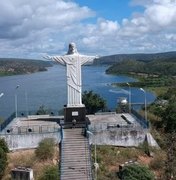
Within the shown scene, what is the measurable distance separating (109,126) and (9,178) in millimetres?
7073

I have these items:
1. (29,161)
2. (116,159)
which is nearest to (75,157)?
(29,161)

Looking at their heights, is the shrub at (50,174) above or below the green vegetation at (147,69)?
below

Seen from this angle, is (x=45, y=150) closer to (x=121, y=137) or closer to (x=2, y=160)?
(x=2, y=160)

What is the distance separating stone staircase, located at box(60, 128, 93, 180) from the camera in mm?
21062

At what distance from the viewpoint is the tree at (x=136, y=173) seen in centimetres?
2066

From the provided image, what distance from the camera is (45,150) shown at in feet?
79.3

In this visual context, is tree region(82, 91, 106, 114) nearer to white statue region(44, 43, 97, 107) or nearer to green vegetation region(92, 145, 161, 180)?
white statue region(44, 43, 97, 107)

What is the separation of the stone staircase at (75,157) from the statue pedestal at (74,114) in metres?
1.40

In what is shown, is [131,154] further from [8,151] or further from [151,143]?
[8,151]

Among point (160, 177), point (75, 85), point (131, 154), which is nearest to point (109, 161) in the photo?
point (131, 154)

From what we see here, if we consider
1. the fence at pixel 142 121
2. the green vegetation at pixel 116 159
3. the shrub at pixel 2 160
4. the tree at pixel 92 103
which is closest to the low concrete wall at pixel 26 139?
the shrub at pixel 2 160

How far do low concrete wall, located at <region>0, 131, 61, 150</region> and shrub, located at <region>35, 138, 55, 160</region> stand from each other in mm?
870

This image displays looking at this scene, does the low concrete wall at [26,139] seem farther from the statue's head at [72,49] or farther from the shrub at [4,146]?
the statue's head at [72,49]

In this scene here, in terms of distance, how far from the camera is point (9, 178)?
895 inches
